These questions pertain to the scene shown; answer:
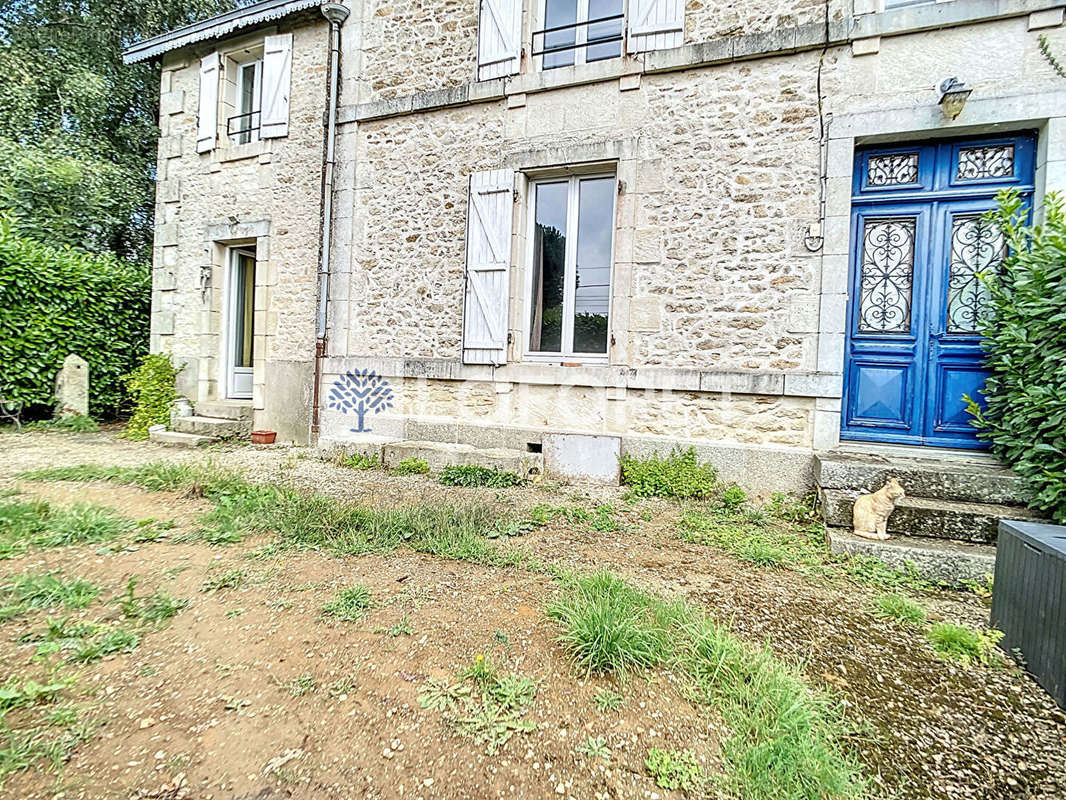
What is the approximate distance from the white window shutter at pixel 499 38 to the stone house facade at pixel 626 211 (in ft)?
0.11

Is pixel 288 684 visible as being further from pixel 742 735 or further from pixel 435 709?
pixel 742 735

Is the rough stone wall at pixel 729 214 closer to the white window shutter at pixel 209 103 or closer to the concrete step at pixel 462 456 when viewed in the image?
the concrete step at pixel 462 456

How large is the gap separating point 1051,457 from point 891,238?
6.55ft

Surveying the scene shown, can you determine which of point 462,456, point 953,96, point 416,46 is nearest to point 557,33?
point 416,46

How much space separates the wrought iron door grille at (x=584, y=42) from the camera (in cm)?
511

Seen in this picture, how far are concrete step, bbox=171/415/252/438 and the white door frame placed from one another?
67cm

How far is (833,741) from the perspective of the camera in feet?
5.48

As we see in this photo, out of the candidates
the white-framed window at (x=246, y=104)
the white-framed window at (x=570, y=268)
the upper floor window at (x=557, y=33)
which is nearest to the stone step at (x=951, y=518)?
the white-framed window at (x=570, y=268)

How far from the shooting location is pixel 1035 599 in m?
2.13

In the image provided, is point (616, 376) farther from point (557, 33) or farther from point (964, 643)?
point (557, 33)

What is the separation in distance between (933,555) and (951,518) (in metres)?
0.39

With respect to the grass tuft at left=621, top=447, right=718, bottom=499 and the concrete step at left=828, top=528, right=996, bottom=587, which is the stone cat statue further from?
the grass tuft at left=621, top=447, right=718, bottom=499

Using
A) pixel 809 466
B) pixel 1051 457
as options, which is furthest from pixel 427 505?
pixel 1051 457

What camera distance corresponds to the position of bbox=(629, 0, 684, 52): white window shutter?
188 inches
